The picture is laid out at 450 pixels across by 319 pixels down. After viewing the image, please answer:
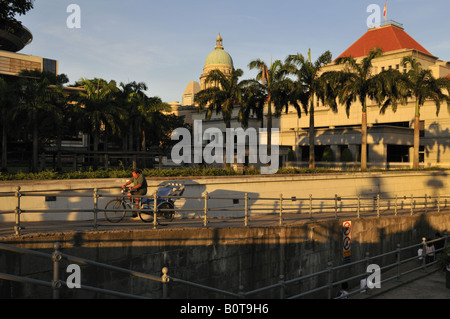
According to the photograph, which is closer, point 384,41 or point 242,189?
point 242,189

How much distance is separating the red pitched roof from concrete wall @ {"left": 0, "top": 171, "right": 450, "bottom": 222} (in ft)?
132

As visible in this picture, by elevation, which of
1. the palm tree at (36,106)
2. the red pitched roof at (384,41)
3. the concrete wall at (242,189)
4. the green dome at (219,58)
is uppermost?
the green dome at (219,58)

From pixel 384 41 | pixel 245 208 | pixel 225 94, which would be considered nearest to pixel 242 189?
pixel 245 208

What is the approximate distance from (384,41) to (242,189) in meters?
62.2

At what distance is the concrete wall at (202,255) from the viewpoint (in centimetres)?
944

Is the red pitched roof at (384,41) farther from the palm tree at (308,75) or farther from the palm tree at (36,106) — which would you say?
the palm tree at (36,106)

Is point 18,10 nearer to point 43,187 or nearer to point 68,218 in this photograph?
point 43,187

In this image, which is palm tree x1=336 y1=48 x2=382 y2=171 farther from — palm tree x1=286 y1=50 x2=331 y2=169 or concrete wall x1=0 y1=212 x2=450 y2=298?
concrete wall x1=0 y1=212 x2=450 y2=298

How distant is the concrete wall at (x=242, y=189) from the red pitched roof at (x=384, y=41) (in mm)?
40222

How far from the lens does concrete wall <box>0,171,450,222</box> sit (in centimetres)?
1614

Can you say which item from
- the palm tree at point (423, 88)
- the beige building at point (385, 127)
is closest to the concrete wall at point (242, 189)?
the palm tree at point (423, 88)

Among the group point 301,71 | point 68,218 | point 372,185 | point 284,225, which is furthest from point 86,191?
point 301,71

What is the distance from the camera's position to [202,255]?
12.7m

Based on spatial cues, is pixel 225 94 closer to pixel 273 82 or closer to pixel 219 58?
pixel 273 82
